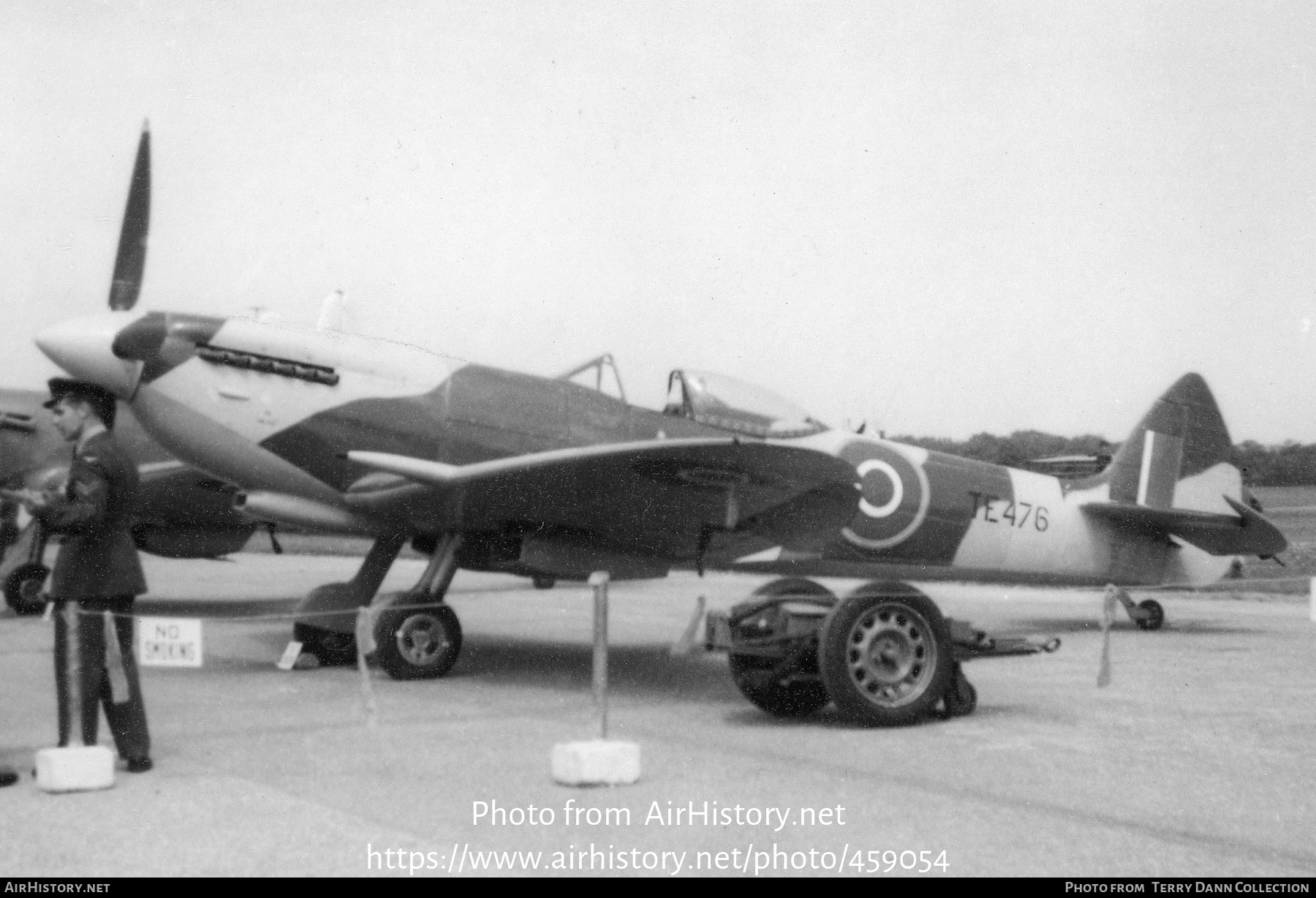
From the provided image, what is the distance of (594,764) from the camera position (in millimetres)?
4969

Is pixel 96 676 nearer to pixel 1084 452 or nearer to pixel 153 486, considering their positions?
pixel 153 486

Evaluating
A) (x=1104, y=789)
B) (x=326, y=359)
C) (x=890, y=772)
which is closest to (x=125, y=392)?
(x=326, y=359)

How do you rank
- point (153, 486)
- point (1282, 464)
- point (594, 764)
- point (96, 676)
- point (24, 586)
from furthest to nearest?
point (1282, 464)
point (153, 486)
point (24, 586)
point (96, 676)
point (594, 764)

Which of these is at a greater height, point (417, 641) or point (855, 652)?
point (855, 652)

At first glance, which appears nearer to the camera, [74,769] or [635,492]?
[74,769]

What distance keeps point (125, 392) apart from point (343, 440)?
4.22 ft

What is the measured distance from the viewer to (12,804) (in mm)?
4633

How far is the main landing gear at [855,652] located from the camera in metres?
6.46

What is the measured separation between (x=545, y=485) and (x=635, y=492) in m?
0.53

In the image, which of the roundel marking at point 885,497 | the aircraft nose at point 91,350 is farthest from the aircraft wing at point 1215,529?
the aircraft nose at point 91,350

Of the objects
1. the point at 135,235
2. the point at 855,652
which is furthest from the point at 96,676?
the point at 135,235

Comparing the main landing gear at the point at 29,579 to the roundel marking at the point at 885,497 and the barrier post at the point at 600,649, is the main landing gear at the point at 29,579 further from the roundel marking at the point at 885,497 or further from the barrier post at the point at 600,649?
the barrier post at the point at 600,649

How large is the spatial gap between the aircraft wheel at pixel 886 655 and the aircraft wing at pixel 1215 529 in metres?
5.45

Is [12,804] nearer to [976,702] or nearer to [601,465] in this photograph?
[601,465]
